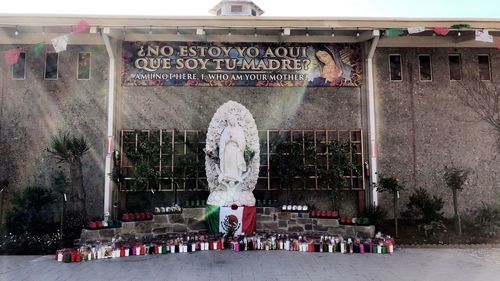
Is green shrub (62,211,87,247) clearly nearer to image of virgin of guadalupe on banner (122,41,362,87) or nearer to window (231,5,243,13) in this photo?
image of virgin of guadalupe on banner (122,41,362,87)

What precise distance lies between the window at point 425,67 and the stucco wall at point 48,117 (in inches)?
372

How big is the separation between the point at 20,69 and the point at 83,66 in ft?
6.02

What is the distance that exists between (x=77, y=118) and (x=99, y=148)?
110 centimetres

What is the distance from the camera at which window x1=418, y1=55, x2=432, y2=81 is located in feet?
38.2

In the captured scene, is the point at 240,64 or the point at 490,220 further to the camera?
the point at 240,64

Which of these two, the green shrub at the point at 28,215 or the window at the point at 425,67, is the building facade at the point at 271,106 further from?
the green shrub at the point at 28,215

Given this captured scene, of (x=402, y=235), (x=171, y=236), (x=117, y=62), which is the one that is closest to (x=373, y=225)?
(x=402, y=235)

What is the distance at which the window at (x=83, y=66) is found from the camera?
37.2 feet

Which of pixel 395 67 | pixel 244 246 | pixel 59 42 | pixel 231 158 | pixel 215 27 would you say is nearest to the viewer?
pixel 244 246

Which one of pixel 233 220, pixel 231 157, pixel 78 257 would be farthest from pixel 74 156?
pixel 233 220

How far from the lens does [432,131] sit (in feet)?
37.4

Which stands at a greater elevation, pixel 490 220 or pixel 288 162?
pixel 288 162

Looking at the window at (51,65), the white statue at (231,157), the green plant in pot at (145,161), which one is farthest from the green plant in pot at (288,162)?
the window at (51,65)

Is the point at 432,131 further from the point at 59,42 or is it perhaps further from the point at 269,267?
the point at 59,42
